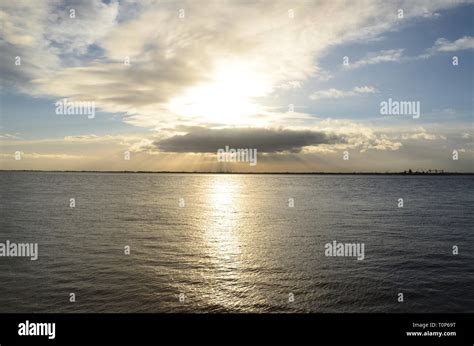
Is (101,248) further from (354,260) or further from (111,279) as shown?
(354,260)

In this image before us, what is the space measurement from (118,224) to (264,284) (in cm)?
3140

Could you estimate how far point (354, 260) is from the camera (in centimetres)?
2966

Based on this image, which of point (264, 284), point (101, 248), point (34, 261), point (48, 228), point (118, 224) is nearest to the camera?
point (264, 284)

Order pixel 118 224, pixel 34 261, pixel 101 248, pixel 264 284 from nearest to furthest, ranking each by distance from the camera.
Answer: pixel 264 284, pixel 34 261, pixel 101 248, pixel 118 224

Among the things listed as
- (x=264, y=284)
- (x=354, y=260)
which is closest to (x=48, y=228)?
(x=264, y=284)

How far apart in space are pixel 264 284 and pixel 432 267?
14.3 meters
